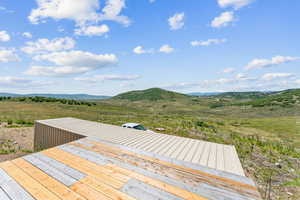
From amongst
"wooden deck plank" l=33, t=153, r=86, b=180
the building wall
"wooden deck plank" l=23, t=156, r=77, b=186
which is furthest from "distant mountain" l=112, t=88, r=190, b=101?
"wooden deck plank" l=23, t=156, r=77, b=186

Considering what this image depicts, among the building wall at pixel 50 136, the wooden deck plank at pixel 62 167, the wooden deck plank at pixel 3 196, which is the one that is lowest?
the building wall at pixel 50 136

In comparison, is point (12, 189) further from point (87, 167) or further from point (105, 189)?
point (105, 189)

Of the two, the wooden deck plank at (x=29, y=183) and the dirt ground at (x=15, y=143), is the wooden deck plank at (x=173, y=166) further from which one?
the dirt ground at (x=15, y=143)

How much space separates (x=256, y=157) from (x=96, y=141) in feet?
32.1

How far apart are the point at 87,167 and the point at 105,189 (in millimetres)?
1074

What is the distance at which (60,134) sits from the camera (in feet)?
25.0

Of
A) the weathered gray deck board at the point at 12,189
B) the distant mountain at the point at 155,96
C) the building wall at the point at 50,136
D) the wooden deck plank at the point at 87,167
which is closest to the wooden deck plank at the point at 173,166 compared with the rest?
the wooden deck plank at the point at 87,167

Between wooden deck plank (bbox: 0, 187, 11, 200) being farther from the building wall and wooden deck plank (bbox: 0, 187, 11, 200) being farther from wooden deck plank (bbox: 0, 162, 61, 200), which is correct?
the building wall

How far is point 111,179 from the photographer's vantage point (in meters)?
3.18

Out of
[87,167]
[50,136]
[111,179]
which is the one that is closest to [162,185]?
[111,179]

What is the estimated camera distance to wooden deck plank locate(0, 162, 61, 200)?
2607 mm

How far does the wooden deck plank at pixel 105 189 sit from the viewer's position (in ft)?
8.68

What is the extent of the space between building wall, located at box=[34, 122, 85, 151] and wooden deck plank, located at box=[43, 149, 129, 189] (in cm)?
212

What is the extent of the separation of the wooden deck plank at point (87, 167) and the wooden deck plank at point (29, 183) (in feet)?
2.65
